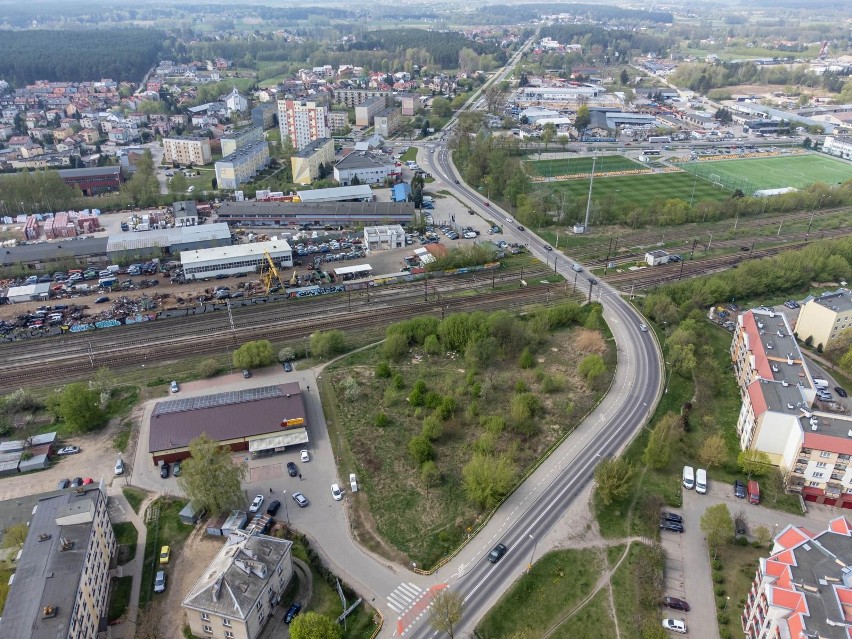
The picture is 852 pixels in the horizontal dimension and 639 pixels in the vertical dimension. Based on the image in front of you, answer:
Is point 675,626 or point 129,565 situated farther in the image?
point 129,565

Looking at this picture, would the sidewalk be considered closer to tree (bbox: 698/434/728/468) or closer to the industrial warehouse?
the industrial warehouse

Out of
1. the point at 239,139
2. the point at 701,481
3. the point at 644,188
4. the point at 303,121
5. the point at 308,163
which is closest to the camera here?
the point at 701,481

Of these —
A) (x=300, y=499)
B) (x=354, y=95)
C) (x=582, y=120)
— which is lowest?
(x=300, y=499)

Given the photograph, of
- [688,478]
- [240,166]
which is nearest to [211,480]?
[688,478]

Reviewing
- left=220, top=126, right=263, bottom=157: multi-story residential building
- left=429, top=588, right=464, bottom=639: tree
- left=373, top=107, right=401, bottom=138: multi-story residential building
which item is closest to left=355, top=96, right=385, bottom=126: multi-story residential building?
left=373, top=107, right=401, bottom=138: multi-story residential building

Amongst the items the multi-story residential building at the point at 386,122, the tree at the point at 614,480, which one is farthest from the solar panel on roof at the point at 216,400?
the multi-story residential building at the point at 386,122

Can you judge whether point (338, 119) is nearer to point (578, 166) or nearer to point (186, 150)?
point (186, 150)
